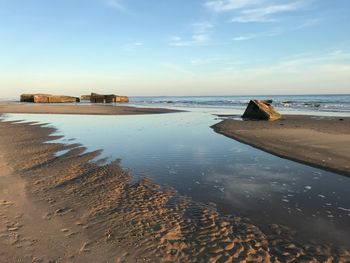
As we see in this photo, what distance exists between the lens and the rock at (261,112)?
27242mm

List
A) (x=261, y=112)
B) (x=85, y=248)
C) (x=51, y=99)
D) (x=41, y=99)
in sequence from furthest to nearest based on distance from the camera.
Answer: (x=51, y=99), (x=41, y=99), (x=261, y=112), (x=85, y=248)

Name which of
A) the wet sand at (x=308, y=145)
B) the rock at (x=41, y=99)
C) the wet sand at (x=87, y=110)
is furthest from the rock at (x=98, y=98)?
the wet sand at (x=308, y=145)

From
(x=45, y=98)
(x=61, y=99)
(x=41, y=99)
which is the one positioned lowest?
(x=61, y=99)

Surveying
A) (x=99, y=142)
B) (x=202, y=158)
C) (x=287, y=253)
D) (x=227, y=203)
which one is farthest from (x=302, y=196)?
(x=99, y=142)

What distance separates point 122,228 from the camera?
610 cm

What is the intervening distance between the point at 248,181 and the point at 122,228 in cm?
439

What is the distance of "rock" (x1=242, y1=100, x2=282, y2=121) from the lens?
1073 inches

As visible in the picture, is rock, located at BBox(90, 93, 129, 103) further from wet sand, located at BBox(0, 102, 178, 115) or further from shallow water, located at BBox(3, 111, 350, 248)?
shallow water, located at BBox(3, 111, 350, 248)

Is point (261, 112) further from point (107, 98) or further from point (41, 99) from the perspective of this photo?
point (41, 99)

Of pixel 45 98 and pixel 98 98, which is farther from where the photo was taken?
pixel 98 98

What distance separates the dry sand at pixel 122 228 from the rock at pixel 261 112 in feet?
65.3

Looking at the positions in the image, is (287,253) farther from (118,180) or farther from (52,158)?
(52,158)

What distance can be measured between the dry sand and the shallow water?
550 millimetres

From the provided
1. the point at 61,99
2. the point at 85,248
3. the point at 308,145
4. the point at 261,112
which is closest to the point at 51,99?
the point at 61,99
